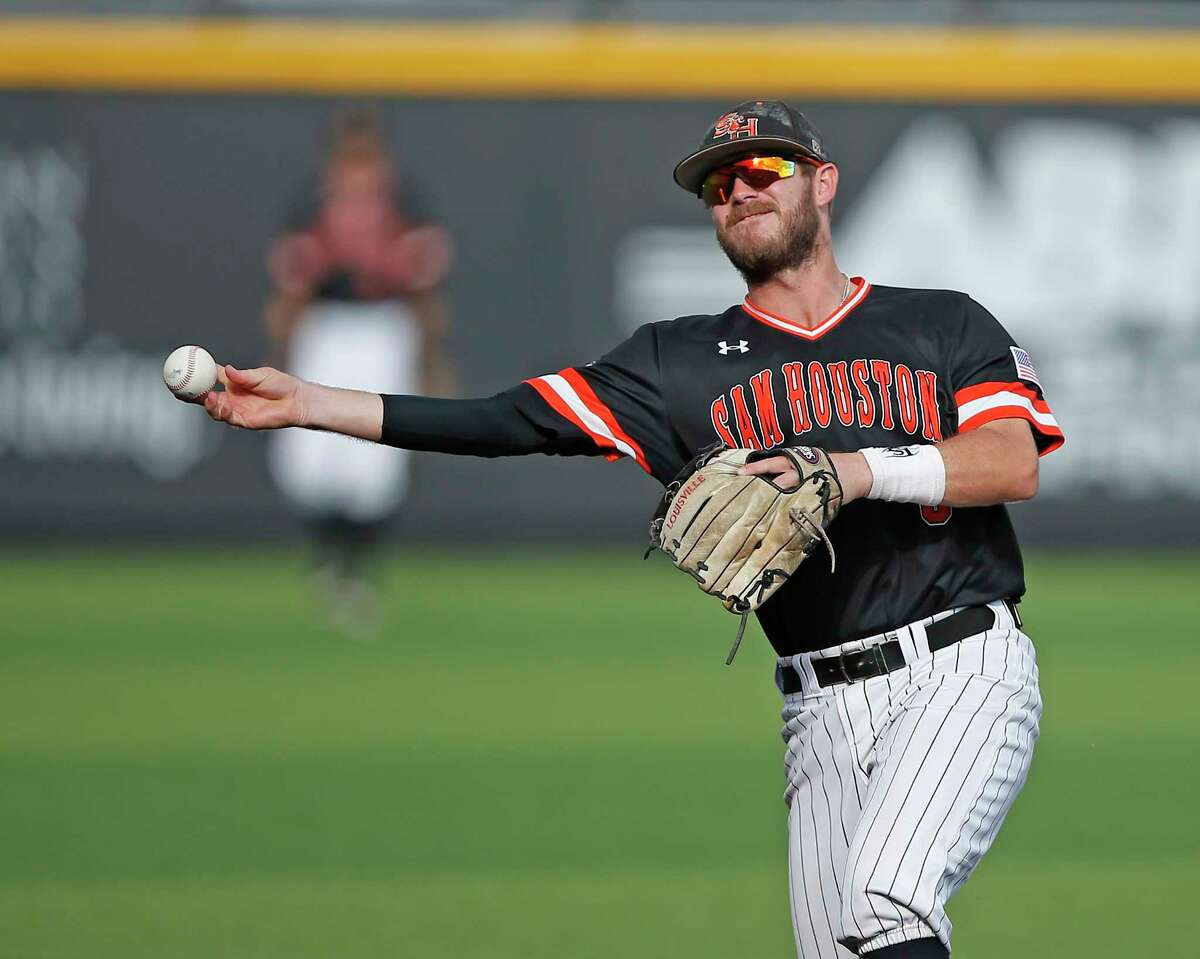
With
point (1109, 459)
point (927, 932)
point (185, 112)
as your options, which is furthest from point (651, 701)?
point (185, 112)

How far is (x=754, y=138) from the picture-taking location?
13.4 ft

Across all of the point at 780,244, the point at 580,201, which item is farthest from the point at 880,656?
the point at 580,201

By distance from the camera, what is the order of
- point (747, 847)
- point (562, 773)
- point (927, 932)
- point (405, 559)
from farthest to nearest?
point (405, 559) < point (562, 773) < point (747, 847) < point (927, 932)

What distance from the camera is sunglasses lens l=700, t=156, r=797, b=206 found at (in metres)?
4.20

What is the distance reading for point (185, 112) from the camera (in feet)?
49.7

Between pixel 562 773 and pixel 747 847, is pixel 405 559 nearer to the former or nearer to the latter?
pixel 562 773

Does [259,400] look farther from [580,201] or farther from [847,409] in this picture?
[580,201]

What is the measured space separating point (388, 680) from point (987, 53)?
8.45 m

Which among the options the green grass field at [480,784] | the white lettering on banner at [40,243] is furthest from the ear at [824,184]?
the white lettering on banner at [40,243]

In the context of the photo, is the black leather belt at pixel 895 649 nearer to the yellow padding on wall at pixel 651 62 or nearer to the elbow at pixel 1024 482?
the elbow at pixel 1024 482

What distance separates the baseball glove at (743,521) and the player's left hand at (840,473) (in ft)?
0.04

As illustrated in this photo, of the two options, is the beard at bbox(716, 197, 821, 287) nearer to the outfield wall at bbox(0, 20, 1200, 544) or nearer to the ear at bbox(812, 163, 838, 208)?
the ear at bbox(812, 163, 838, 208)

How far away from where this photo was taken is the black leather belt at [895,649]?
3.97 m

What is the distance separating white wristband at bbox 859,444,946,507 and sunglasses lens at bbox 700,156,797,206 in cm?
81
